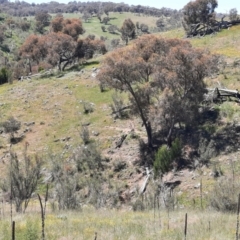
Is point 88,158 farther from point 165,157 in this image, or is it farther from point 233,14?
point 233,14

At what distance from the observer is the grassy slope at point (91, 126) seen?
38.4 feet

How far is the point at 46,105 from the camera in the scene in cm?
3878

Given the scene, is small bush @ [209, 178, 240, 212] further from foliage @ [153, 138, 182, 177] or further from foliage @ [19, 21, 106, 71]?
foliage @ [19, 21, 106, 71]

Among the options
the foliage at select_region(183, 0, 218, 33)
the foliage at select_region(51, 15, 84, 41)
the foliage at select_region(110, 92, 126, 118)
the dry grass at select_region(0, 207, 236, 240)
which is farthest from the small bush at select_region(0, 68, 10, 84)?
the dry grass at select_region(0, 207, 236, 240)

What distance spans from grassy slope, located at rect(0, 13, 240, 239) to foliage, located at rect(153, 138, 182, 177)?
6.76 feet

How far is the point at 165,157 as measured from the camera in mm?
24109

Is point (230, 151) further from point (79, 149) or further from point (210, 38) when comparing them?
point (210, 38)

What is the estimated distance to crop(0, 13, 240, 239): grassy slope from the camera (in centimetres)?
1171

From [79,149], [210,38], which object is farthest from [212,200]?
[210,38]

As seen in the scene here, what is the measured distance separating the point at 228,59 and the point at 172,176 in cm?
1948

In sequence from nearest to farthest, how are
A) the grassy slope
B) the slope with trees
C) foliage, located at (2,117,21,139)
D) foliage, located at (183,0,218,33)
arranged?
the grassy slope
foliage, located at (2,117,21,139)
the slope with trees
foliage, located at (183,0,218,33)

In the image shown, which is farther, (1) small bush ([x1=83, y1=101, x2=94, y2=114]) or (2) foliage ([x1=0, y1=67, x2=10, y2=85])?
(2) foliage ([x1=0, y1=67, x2=10, y2=85])

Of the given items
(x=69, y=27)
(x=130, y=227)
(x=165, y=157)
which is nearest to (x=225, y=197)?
(x=130, y=227)

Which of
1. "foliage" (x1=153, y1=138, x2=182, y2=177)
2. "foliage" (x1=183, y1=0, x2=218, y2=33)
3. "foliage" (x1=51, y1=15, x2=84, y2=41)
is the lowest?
"foliage" (x1=153, y1=138, x2=182, y2=177)
